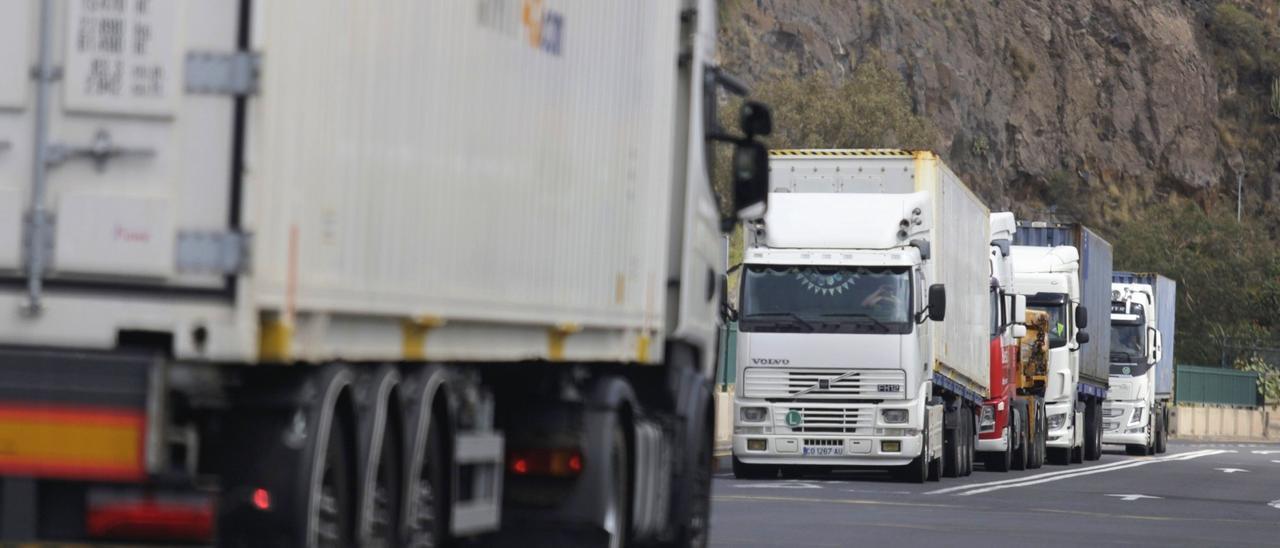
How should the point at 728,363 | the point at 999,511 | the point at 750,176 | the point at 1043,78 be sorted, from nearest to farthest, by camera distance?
→ the point at 750,176
the point at 999,511
the point at 728,363
the point at 1043,78

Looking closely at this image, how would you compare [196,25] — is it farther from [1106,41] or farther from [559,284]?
[1106,41]

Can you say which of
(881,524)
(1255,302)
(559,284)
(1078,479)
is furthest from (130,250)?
(1255,302)

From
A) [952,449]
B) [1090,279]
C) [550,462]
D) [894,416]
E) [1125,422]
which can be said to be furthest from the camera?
[1125,422]

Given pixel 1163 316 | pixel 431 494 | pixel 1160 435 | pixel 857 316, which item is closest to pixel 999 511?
pixel 857 316

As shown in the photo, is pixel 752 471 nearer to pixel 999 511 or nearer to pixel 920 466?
pixel 920 466

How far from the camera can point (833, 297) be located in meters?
27.3

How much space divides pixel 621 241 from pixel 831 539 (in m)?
6.07

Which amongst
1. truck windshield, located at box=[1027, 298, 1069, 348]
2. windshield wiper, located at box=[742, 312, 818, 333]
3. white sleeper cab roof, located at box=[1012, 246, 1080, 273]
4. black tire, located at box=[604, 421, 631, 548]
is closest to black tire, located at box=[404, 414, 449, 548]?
black tire, located at box=[604, 421, 631, 548]

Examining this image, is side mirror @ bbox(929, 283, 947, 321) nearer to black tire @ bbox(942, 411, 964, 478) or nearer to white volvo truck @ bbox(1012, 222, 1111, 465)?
black tire @ bbox(942, 411, 964, 478)

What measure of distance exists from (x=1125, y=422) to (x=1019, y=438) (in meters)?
12.4

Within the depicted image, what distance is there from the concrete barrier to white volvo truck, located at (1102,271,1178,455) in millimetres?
23375

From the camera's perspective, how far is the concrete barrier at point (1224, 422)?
75944mm

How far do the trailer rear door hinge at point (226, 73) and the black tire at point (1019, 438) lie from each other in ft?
99.3

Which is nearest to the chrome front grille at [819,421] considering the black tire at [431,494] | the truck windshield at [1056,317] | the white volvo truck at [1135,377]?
the truck windshield at [1056,317]
